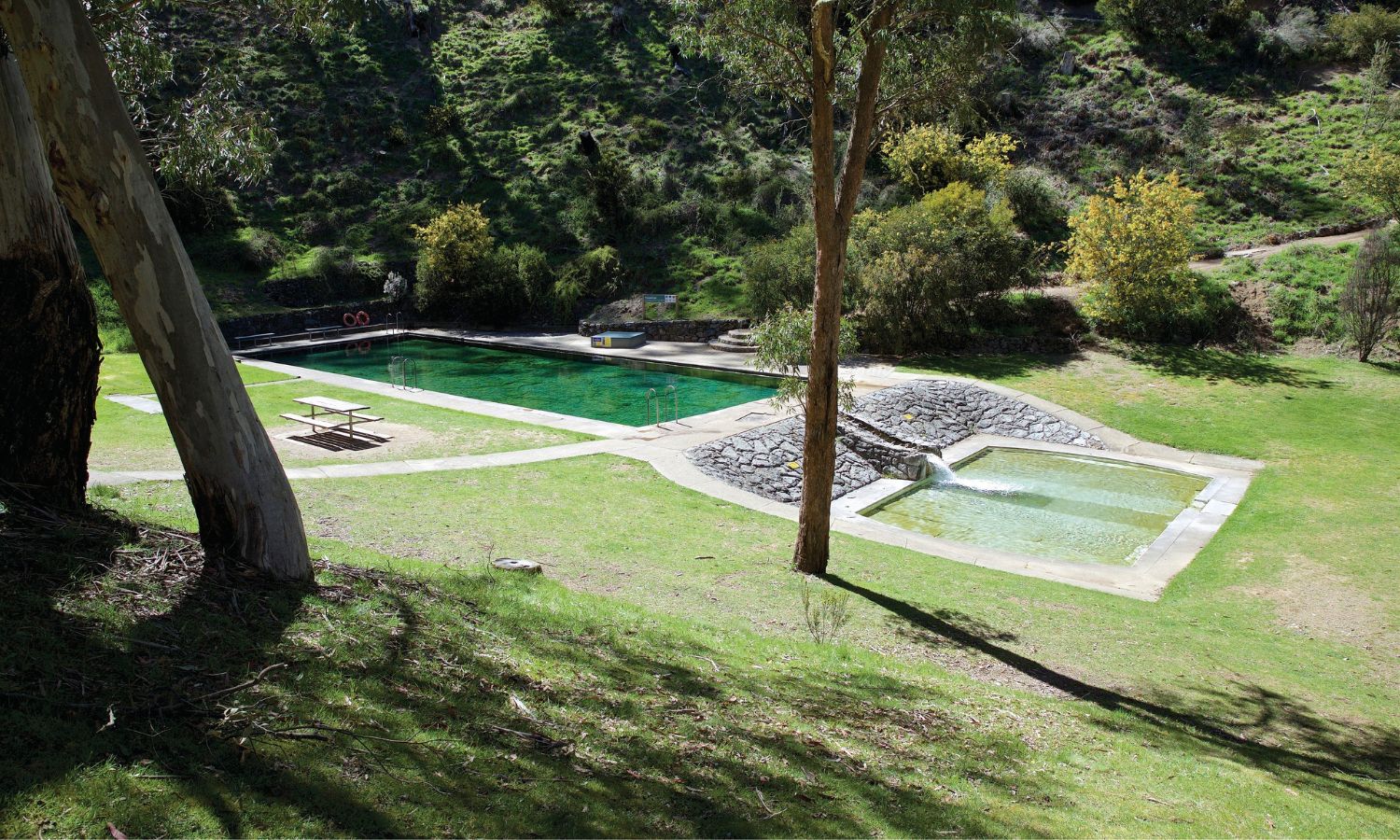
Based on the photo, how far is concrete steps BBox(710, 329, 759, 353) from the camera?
2553 centimetres

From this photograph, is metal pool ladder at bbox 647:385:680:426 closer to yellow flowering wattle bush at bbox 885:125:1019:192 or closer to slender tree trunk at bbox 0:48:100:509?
slender tree trunk at bbox 0:48:100:509

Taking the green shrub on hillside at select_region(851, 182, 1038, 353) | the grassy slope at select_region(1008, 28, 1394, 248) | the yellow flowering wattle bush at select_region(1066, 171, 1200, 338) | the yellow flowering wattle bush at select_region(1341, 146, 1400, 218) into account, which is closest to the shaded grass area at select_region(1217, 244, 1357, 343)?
the yellow flowering wattle bush at select_region(1341, 146, 1400, 218)

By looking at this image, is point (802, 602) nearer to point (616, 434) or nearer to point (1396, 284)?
point (616, 434)

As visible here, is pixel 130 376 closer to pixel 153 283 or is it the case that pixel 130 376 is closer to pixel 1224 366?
pixel 153 283

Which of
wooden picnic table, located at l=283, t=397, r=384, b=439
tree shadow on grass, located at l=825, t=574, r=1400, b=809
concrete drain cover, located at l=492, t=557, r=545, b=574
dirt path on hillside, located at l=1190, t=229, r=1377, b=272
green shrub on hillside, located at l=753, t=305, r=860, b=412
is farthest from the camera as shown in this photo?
dirt path on hillside, located at l=1190, t=229, r=1377, b=272

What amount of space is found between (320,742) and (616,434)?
12.2 m

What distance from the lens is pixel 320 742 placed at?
3.81 m

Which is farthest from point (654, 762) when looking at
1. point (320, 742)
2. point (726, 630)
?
point (726, 630)

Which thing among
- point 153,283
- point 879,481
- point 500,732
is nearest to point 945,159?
Answer: point 879,481

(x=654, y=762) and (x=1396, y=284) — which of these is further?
(x=1396, y=284)

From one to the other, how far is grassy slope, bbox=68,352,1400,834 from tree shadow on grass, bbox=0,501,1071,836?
19 cm

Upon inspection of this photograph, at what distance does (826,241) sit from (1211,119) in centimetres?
3120

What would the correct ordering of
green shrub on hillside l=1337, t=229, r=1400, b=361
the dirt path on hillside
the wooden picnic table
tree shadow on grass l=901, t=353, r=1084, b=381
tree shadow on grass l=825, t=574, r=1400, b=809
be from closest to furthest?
tree shadow on grass l=825, t=574, r=1400, b=809
the wooden picnic table
green shrub on hillside l=1337, t=229, r=1400, b=361
tree shadow on grass l=901, t=353, r=1084, b=381
the dirt path on hillside

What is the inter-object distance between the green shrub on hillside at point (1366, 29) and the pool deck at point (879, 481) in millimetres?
27263
